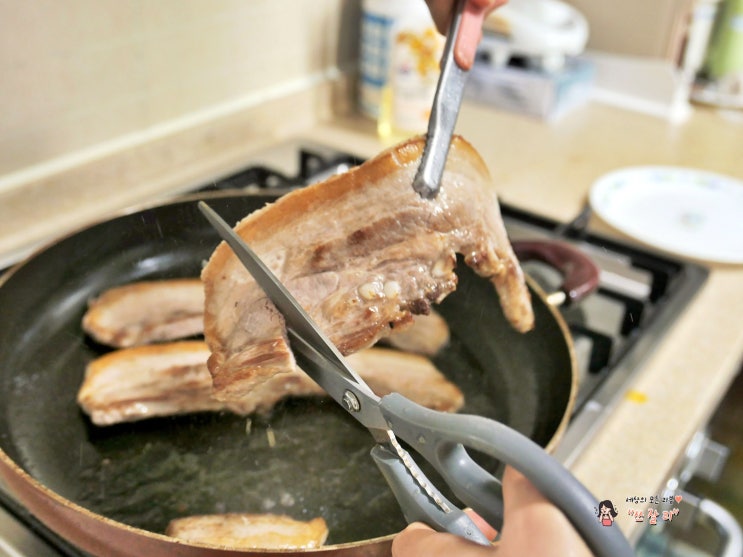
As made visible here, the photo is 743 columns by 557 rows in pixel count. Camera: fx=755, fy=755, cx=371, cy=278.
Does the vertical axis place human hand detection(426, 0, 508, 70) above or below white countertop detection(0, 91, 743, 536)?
above

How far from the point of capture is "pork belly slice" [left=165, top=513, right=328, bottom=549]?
0.57 metres

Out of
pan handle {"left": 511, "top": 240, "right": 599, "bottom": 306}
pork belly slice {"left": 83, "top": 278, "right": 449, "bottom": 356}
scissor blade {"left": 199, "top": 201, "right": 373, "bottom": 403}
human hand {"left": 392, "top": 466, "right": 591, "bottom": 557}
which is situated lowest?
pork belly slice {"left": 83, "top": 278, "right": 449, "bottom": 356}

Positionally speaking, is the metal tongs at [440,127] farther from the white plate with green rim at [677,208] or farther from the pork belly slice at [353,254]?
the white plate with green rim at [677,208]

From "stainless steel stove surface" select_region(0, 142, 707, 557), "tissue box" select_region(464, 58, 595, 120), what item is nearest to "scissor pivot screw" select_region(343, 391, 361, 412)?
"stainless steel stove surface" select_region(0, 142, 707, 557)

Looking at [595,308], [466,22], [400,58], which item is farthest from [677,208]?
[466,22]

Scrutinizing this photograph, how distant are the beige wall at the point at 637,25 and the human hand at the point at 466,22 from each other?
984mm

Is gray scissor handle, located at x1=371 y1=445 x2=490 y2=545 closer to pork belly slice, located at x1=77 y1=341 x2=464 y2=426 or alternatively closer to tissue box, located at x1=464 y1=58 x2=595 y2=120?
pork belly slice, located at x1=77 y1=341 x2=464 y2=426

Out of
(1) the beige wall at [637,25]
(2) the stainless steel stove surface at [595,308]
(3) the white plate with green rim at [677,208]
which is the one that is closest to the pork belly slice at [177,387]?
(2) the stainless steel stove surface at [595,308]

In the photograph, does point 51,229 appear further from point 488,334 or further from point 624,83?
point 624,83

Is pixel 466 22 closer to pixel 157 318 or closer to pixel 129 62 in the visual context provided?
pixel 157 318

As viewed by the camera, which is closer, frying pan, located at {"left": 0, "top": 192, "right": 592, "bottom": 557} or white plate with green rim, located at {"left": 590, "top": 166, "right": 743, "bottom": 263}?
frying pan, located at {"left": 0, "top": 192, "right": 592, "bottom": 557}

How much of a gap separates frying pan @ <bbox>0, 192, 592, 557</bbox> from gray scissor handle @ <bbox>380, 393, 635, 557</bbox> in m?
0.13

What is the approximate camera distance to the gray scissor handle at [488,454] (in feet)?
1.02

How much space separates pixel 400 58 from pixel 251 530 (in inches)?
33.8
